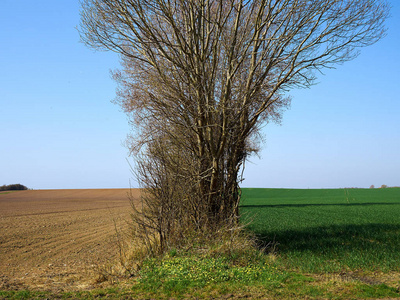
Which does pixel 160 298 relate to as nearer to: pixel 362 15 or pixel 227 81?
pixel 227 81

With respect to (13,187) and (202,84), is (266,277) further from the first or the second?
(13,187)

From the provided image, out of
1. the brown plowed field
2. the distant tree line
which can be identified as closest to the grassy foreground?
the brown plowed field

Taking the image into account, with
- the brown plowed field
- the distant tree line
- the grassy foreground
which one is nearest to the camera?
the grassy foreground

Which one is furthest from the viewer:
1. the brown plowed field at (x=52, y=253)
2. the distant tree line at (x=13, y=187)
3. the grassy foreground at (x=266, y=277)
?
the distant tree line at (x=13, y=187)

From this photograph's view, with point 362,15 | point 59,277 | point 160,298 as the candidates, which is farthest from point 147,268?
point 362,15

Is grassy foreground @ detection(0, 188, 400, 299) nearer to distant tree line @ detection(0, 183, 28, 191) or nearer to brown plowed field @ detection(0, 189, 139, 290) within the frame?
brown plowed field @ detection(0, 189, 139, 290)

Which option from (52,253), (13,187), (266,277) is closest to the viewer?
(266,277)

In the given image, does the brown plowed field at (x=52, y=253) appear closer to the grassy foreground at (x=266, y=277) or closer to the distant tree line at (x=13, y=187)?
the grassy foreground at (x=266, y=277)

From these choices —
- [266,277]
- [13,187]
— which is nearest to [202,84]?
[266,277]

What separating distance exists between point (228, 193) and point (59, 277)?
5.26 metres

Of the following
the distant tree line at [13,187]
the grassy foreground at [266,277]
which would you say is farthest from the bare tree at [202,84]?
the distant tree line at [13,187]

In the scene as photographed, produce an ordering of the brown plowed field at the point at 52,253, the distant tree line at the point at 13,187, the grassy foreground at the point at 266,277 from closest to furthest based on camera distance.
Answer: the grassy foreground at the point at 266,277, the brown plowed field at the point at 52,253, the distant tree line at the point at 13,187

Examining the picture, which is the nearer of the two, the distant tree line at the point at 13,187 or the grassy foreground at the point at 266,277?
the grassy foreground at the point at 266,277

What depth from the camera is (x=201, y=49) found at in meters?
11.4
